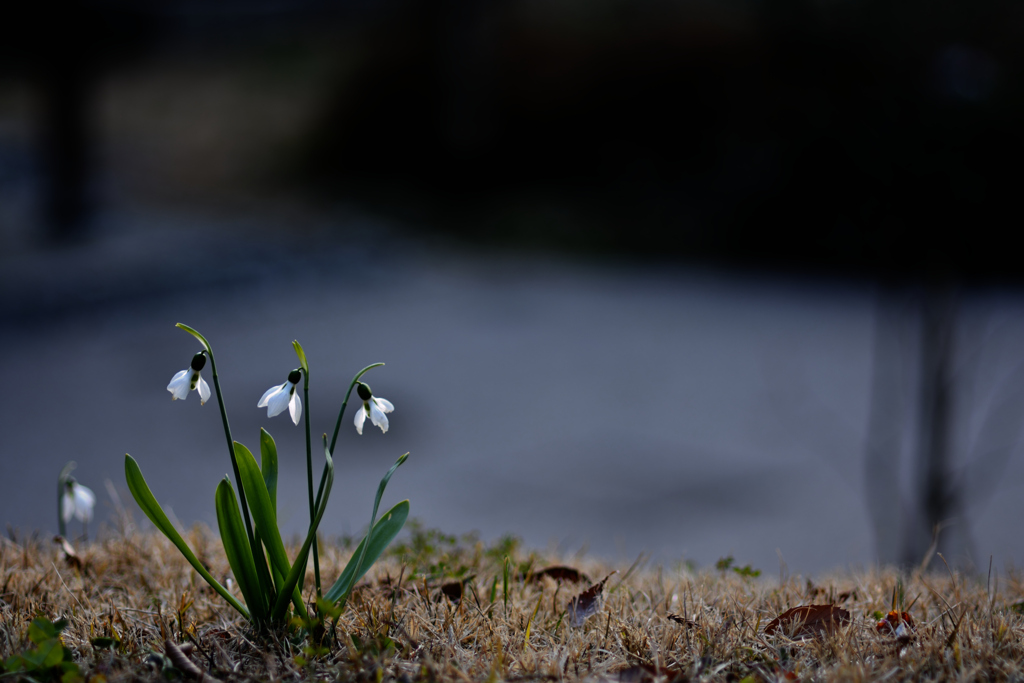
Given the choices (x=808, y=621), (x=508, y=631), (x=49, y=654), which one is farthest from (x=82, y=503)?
(x=808, y=621)

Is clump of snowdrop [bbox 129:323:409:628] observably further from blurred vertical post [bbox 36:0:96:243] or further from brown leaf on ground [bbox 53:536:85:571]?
blurred vertical post [bbox 36:0:96:243]

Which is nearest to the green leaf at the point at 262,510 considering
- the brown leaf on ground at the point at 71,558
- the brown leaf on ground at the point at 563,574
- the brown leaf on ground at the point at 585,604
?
the brown leaf on ground at the point at 585,604

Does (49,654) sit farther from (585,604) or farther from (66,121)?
(66,121)

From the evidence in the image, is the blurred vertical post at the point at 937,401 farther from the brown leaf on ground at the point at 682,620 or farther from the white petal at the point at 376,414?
the white petal at the point at 376,414

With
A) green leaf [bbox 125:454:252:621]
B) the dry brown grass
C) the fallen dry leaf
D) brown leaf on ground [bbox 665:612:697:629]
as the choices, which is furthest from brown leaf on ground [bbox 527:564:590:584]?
green leaf [bbox 125:454:252:621]

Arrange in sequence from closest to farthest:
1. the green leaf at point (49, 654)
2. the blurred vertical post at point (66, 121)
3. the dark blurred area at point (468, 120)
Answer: the green leaf at point (49, 654) < the blurred vertical post at point (66, 121) < the dark blurred area at point (468, 120)

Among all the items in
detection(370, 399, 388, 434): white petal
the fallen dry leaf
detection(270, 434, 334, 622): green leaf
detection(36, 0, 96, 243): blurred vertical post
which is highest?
detection(36, 0, 96, 243): blurred vertical post
